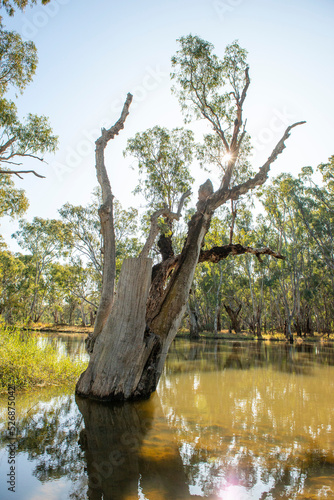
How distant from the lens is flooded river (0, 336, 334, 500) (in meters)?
2.74

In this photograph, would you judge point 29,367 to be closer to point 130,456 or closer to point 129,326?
point 129,326

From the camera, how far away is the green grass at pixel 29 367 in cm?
616

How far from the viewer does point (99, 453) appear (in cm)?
340

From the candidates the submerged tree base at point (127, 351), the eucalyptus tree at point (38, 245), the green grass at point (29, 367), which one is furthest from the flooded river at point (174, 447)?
the eucalyptus tree at point (38, 245)

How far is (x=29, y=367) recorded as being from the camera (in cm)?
658

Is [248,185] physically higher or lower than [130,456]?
higher

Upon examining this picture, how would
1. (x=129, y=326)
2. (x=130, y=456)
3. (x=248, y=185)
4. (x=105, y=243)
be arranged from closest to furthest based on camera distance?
(x=130, y=456) → (x=129, y=326) → (x=105, y=243) → (x=248, y=185)

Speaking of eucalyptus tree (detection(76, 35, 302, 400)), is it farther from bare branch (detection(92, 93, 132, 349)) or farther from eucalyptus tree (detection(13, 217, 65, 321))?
eucalyptus tree (detection(13, 217, 65, 321))

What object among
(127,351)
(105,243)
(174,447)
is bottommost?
(174,447)

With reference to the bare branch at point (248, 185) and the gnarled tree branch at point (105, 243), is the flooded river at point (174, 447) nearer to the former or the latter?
the gnarled tree branch at point (105, 243)

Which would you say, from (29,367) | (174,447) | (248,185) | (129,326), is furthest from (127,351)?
(248,185)

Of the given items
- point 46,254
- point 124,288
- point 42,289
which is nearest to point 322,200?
point 124,288

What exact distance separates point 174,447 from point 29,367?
4.13 m

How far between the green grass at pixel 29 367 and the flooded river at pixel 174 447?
0.49 m
